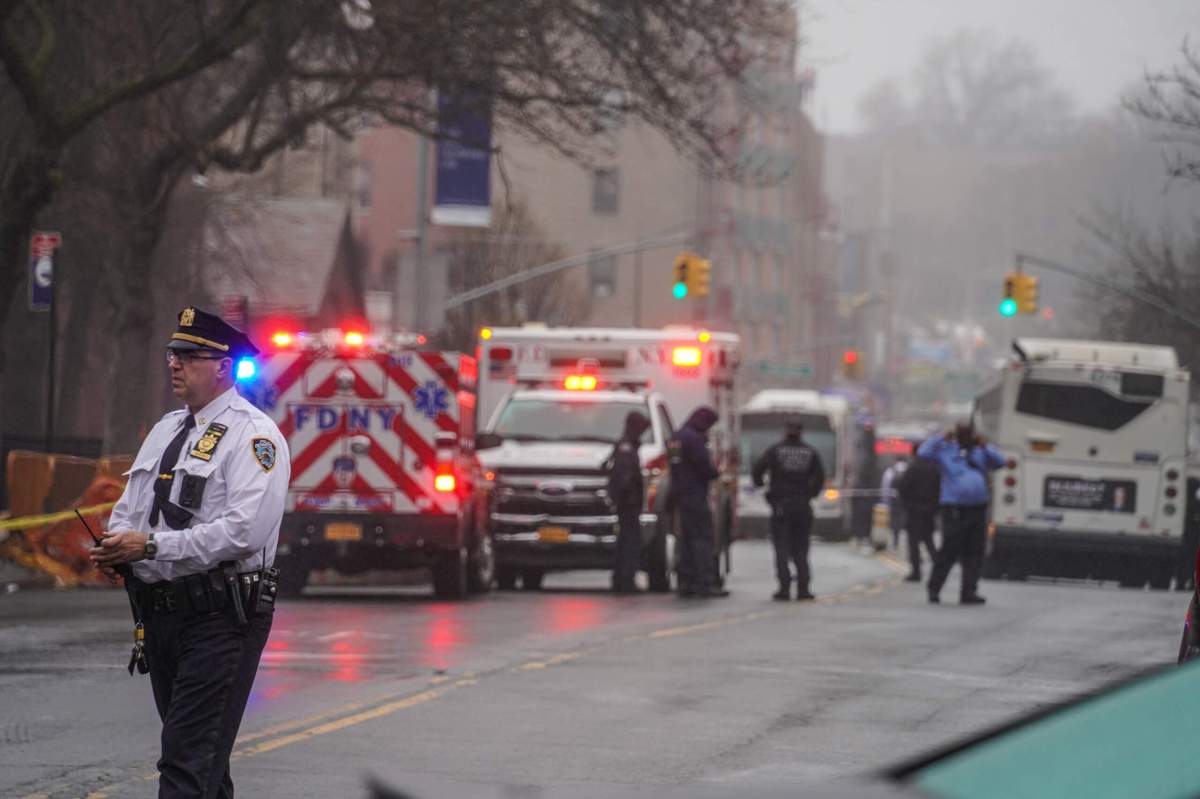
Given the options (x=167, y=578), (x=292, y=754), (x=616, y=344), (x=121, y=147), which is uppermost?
(x=121, y=147)

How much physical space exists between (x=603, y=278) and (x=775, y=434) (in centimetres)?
2938

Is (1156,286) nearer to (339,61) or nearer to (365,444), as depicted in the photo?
(339,61)

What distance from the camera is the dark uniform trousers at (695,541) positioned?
23031 millimetres

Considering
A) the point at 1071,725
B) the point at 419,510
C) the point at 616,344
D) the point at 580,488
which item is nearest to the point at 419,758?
the point at 1071,725

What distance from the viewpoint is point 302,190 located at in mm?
66375

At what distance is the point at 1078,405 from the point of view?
1203 inches

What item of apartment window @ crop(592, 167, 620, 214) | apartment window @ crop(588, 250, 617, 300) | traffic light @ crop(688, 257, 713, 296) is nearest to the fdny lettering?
traffic light @ crop(688, 257, 713, 296)

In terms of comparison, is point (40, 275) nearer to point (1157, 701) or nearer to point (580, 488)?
point (580, 488)

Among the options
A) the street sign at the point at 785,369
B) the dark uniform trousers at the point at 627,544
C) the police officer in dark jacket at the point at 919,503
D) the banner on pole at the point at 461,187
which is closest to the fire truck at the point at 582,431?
the dark uniform trousers at the point at 627,544

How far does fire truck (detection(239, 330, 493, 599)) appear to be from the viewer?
71.2ft

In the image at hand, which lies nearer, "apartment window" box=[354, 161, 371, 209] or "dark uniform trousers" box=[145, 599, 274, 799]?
"dark uniform trousers" box=[145, 599, 274, 799]

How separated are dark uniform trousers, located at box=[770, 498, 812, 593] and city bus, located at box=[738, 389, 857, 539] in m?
26.2

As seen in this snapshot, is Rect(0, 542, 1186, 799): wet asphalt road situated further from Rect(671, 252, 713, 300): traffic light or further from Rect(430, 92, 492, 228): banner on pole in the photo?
Rect(671, 252, 713, 300): traffic light

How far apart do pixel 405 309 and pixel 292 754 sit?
2679 cm
